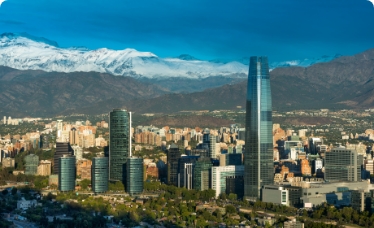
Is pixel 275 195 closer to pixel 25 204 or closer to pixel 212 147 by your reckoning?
pixel 25 204

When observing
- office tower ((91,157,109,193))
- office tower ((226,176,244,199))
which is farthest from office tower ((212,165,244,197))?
office tower ((91,157,109,193))

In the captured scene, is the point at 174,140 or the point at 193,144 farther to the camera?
the point at 174,140

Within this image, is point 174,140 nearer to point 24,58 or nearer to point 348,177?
point 348,177

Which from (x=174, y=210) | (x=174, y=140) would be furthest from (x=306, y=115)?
(x=174, y=210)

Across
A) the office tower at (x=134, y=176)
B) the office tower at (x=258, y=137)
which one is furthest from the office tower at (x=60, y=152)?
the office tower at (x=258, y=137)

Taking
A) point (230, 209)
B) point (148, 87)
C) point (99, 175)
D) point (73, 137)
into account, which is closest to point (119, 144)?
point (99, 175)

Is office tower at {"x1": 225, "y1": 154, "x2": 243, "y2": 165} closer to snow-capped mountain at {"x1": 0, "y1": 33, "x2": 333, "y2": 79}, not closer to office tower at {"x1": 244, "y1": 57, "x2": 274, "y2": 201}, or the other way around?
office tower at {"x1": 244, "y1": 57, "x2": 274, "y2": 201}

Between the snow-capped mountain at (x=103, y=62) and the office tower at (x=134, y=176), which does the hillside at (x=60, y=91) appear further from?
the office tower at (x=134, y=176)
